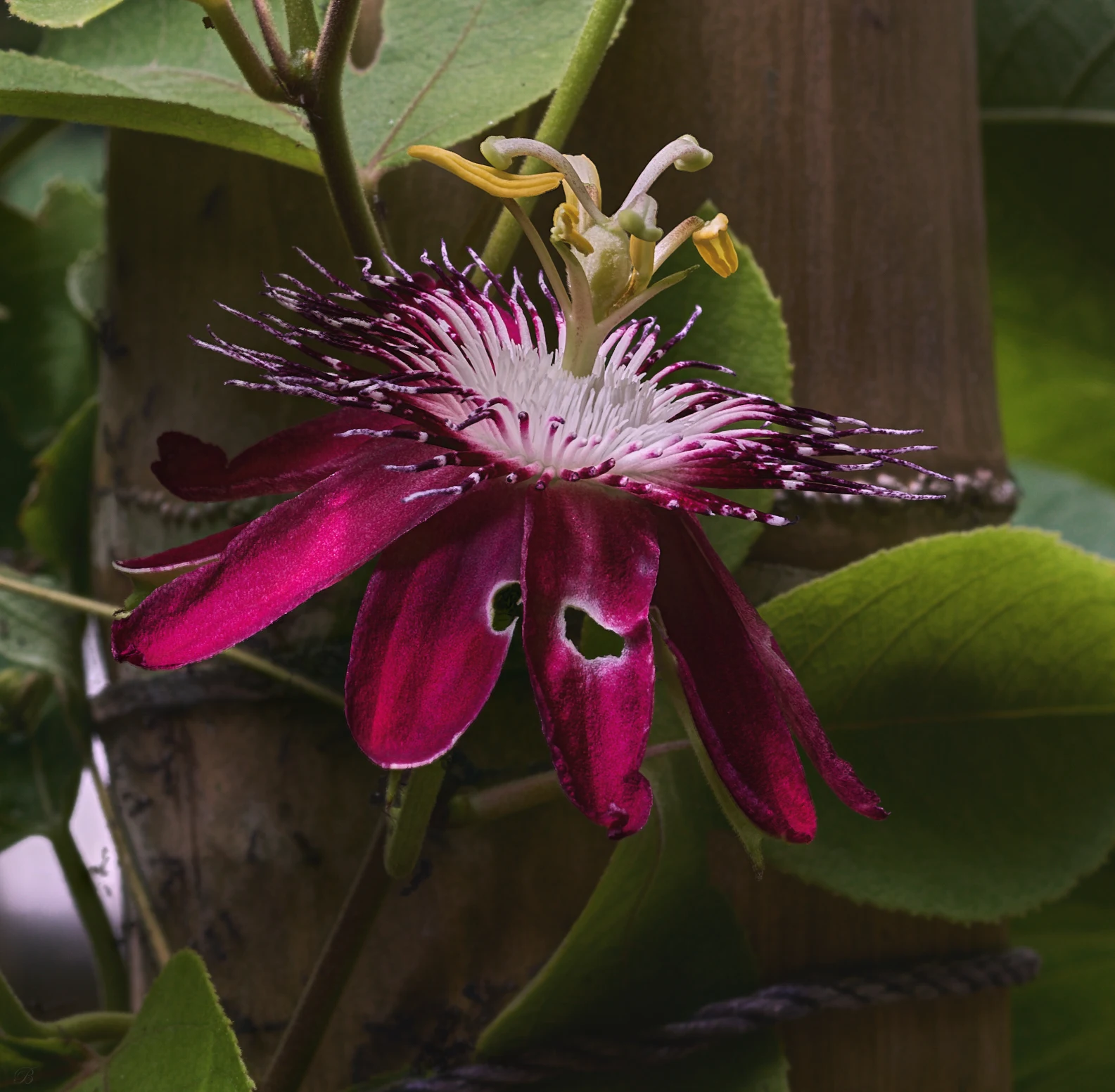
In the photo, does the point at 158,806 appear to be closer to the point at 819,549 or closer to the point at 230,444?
the point at 230,444

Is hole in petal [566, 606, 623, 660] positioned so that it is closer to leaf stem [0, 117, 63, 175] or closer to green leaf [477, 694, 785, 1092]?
green leaf [477, 694, 785, 1092]

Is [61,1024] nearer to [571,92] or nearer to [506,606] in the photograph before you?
[506,606]

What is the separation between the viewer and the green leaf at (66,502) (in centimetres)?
62

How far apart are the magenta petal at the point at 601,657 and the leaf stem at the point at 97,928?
38 cm

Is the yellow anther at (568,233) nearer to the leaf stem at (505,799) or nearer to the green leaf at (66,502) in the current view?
the leaf stem at (505,799)

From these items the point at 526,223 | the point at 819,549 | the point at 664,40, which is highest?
the point at 664,40

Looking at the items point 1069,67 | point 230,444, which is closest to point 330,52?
point 230,444

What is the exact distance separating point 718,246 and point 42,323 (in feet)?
1.72

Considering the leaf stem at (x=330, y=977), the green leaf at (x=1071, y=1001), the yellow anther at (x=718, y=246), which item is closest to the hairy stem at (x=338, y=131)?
the yellow anther at (x=718, y=246)

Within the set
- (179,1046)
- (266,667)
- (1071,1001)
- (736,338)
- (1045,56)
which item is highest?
(1045,56)

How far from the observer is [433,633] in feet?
1.08

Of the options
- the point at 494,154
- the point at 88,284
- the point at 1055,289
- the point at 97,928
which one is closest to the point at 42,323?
the point at 88,284

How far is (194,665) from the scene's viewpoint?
505 millimetres

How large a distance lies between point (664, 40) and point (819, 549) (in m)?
0.23
